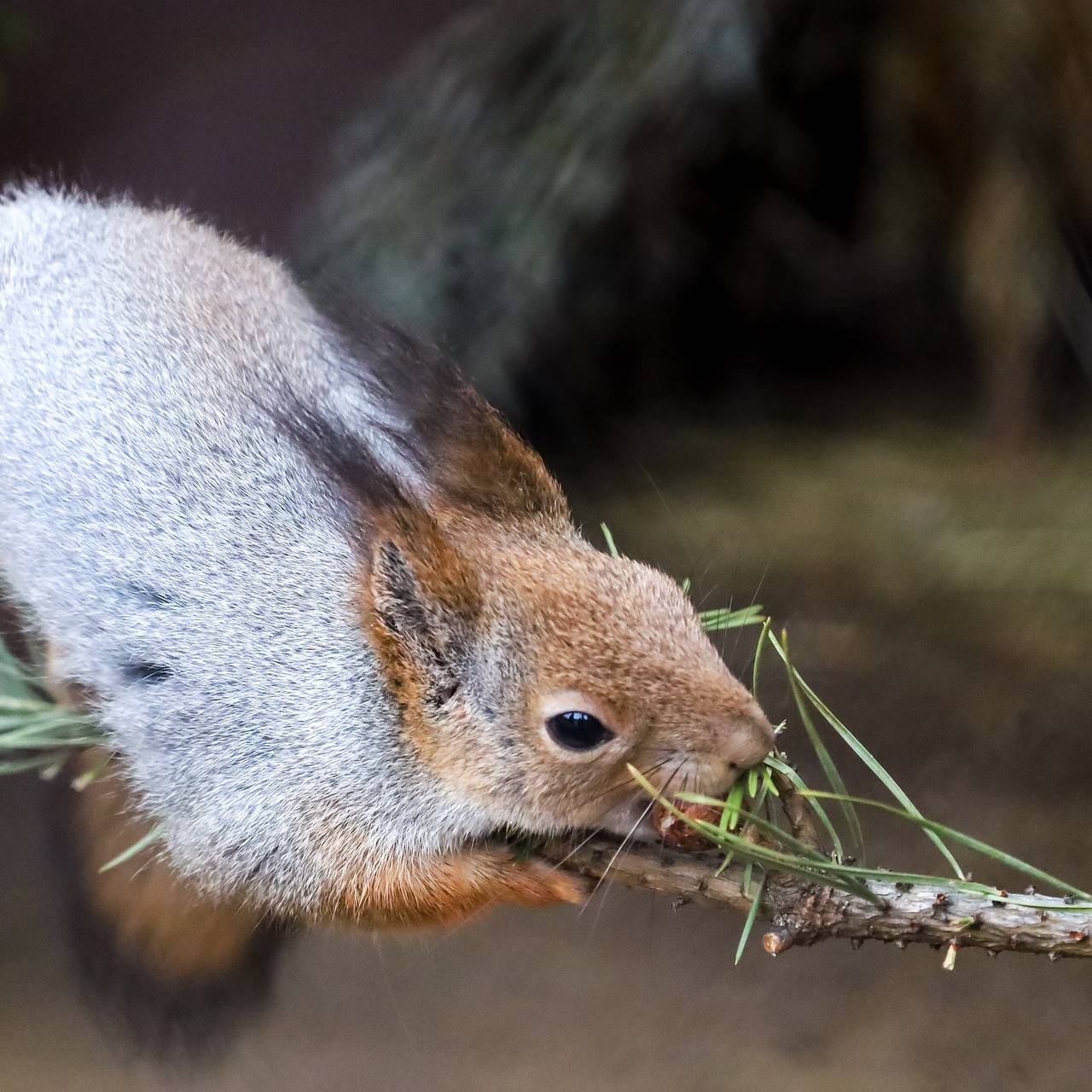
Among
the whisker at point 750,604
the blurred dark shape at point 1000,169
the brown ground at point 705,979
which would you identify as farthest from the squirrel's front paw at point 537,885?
the blurred dark shape at point 1000,169

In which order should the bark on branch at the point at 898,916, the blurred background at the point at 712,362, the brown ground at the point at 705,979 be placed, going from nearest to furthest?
the bark on branch at the point at 898,916, the blurred background at the point at 712,362, the brown ground at the point at 705,979

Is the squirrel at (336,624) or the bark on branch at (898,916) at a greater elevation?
the squirrel at (336,624)

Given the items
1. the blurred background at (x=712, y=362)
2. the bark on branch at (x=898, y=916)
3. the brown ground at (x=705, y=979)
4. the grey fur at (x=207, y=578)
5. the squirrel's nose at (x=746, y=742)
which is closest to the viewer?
the bark on branch at (x=898, y=916)

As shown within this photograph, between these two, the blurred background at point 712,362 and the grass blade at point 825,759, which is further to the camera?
the blurred background at point 712,362

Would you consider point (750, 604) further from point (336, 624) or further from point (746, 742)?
point (336, 624)

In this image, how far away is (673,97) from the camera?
1.34m

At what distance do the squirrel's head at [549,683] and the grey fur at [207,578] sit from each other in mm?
41

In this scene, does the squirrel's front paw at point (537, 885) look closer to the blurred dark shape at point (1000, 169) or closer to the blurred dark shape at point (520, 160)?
the blurred dark shape at point (520, 160)

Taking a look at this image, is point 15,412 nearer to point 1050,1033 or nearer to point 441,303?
point 441,303

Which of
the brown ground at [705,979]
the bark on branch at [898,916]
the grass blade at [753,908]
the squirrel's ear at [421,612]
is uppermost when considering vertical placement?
the squirrel's ear at [421,612]

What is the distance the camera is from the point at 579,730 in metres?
0.81

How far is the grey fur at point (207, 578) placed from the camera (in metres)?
0.88

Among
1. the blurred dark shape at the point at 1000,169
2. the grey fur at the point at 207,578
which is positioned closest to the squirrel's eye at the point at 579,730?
the grey fur at the point at 207,578

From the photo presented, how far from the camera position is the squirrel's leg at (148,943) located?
126 cm
